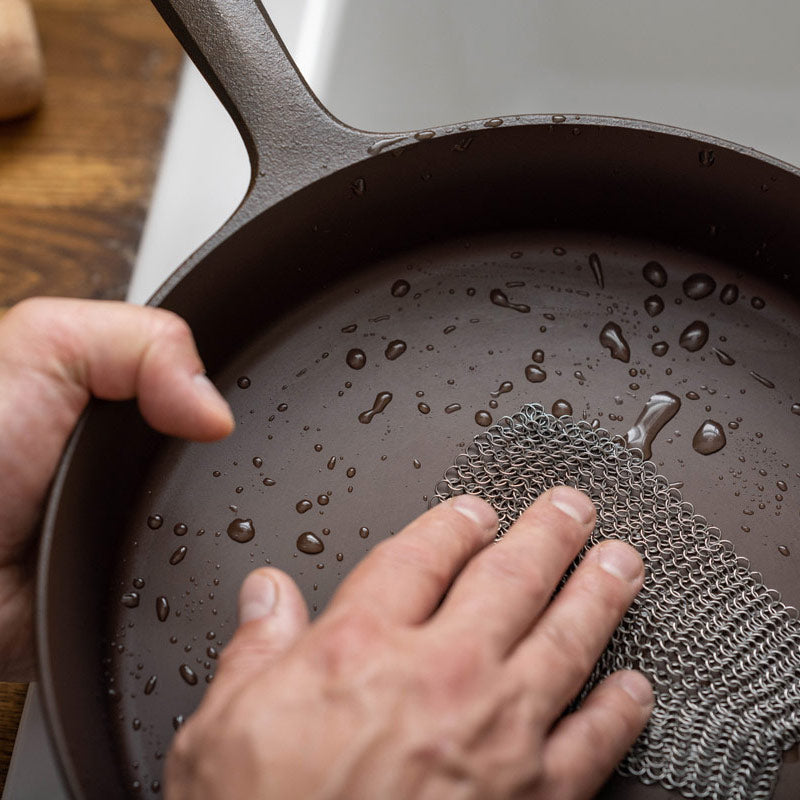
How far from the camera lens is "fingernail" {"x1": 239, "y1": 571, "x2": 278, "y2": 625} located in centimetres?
50

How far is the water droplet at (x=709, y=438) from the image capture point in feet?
2.15

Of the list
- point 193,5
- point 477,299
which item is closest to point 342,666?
point 477,299

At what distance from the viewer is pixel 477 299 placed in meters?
0.73

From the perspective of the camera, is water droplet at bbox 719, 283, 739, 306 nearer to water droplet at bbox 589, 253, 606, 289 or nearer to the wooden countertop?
water droplet at bbox 589, 253, 606, 289

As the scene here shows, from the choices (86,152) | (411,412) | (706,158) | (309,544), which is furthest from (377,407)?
(86,152)

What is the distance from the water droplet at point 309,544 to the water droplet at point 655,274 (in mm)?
376

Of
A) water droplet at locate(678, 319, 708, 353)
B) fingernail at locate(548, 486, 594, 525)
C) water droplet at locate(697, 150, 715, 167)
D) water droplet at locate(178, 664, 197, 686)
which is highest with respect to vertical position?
water droplet at locate(697, 150, 715, 167)

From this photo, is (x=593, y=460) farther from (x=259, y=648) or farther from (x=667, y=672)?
(x=259, y=648)

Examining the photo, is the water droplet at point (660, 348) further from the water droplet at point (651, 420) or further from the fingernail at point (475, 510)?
the fingernail at point (475, 510)

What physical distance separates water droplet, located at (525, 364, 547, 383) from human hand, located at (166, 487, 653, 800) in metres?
0.15

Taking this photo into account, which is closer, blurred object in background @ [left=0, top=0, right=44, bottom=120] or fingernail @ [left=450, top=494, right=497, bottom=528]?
fingernail @ [left=450, top=494, right=497, bottom=528]

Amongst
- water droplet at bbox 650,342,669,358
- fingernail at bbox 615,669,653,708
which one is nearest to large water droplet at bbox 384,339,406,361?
water droplet at bbox 650,342,669,358

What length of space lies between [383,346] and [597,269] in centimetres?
21

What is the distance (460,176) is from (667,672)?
1.39 ft
